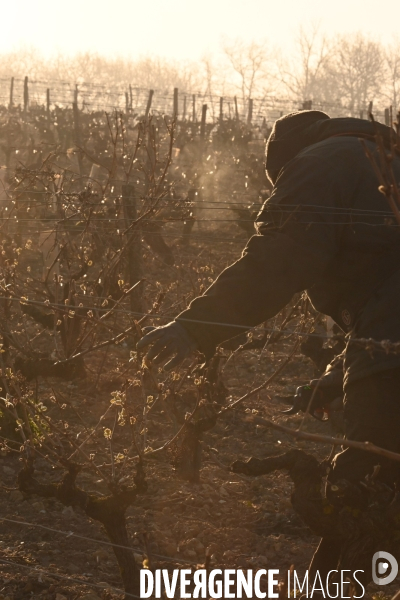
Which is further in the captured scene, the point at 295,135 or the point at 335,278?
the point at 295,135

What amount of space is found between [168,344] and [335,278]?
0.63 metres

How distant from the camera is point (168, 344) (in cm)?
246

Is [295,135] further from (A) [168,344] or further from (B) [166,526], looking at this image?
(B) [166,526]

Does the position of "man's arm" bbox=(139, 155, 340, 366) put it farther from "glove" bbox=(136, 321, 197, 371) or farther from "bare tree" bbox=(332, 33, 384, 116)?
"bare tree" bbox=(332, 33, 384, 116)

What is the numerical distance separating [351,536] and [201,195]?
1132 cm

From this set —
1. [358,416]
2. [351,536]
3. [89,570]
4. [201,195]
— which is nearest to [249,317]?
[358,416]

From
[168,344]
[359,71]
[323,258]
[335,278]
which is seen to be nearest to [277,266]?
[323,258]

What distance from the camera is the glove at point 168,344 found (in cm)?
244

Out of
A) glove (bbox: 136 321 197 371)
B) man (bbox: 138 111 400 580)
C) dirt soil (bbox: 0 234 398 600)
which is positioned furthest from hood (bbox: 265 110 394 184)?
dirt soil (bbox: 0 234 398 600)

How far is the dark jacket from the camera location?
2512 millimetres

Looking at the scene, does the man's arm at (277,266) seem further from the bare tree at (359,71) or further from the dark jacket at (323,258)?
the bare tree at (359,71)

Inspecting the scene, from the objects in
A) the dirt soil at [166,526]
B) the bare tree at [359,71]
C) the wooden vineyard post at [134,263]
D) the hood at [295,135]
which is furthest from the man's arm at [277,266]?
the bare tree at [359,71]

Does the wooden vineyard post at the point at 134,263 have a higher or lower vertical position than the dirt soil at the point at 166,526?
higher

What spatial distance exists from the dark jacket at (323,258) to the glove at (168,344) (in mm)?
55
